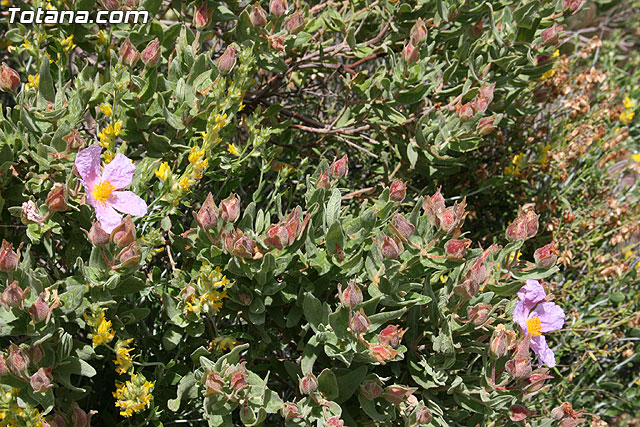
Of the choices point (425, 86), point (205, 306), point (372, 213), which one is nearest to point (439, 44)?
point (425, 86)

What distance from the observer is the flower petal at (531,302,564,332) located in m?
1.97

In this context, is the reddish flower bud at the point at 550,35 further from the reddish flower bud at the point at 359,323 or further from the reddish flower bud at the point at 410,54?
the reddish flower bud at the point at 359,323

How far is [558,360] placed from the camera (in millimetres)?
2643

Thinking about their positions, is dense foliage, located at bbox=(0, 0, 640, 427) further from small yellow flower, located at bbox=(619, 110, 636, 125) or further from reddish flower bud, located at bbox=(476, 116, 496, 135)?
small yellow flower, located at bbox=(619, 110, 636, 125)

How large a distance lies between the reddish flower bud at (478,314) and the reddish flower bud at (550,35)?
1.06 m

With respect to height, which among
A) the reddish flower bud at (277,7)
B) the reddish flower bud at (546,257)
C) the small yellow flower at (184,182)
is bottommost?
the reddish flower bud at (546,257)

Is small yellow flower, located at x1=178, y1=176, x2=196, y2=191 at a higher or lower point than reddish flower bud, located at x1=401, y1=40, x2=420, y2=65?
lower

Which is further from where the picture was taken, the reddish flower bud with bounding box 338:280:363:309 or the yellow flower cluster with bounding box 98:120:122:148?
the yellow flower cluster with bounding box 98:120:122:148

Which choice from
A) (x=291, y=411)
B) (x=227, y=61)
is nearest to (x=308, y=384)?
(x=291, y=411)

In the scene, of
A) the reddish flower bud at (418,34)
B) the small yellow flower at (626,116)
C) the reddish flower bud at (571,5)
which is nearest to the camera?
the reddish flower bud at (418,34)

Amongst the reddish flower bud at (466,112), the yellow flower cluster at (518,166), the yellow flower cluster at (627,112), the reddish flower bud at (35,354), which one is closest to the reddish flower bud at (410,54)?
the reddish flower bud at (466,112)

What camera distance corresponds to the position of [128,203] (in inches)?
67.2

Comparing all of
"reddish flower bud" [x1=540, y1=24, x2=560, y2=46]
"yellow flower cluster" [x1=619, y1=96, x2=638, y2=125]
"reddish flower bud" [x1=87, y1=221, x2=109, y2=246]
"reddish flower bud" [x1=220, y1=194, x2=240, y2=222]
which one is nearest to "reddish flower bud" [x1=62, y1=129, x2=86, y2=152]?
"reddish flower bud" [x1=87, y1=221, x2=109, y2=246]

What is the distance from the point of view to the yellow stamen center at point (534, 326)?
1923mm
